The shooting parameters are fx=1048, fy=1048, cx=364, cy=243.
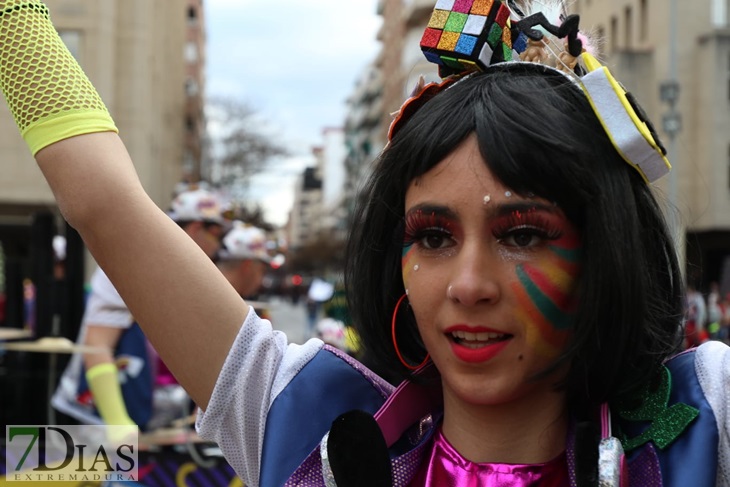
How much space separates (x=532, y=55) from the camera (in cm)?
176

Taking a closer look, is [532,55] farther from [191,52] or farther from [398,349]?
[191,52]

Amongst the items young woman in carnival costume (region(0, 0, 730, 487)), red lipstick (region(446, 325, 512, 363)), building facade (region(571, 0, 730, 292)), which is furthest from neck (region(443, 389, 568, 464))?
building facade (region(571, 0, 730, 292))

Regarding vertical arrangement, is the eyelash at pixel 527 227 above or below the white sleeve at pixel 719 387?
above

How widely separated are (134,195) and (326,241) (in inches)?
3245

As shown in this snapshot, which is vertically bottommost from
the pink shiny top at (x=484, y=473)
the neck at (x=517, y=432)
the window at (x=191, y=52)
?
the window at (x=191, y=52)

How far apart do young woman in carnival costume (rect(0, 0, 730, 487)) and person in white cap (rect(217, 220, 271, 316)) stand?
378 cm

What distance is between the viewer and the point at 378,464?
159 centimetres

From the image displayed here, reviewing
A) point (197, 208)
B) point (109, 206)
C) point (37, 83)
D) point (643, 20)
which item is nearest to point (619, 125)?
A: point (109, 206)

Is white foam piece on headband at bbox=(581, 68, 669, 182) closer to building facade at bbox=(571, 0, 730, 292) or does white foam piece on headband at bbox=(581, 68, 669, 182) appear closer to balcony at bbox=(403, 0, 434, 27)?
building facade at bbox=(571, 0, 730, 292)

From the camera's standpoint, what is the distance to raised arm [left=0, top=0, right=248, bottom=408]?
161cm

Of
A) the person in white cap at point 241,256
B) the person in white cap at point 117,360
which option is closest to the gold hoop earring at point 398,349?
the person in white cap at point 117,360

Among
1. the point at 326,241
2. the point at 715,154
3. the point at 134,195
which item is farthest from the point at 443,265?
the point at 326,241

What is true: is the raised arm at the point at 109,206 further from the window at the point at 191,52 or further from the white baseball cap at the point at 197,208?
the window at the point at 191,52

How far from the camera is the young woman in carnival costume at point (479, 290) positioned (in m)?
1.55
